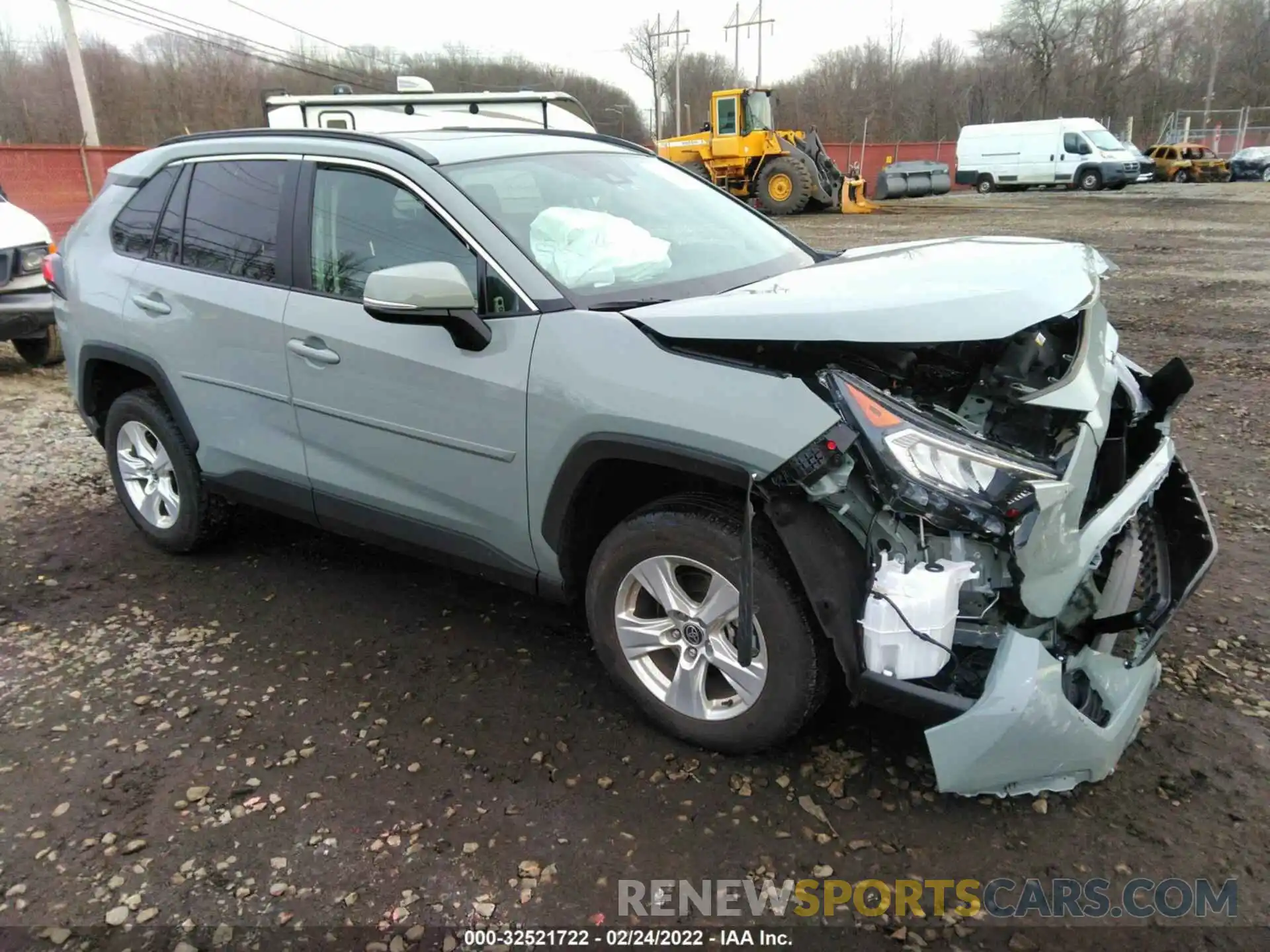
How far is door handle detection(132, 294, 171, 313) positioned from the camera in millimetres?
3777

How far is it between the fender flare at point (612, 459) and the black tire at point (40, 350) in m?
7.60

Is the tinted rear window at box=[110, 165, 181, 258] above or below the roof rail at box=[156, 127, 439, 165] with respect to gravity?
below

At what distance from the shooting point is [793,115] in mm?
65562

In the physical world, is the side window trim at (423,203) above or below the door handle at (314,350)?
above

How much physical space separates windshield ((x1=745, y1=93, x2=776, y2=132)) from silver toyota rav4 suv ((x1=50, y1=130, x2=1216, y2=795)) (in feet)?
74.4

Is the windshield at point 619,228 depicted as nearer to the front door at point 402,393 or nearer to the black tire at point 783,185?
the front door at point 402,393

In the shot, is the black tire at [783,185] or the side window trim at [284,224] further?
the black tire at [783,185]

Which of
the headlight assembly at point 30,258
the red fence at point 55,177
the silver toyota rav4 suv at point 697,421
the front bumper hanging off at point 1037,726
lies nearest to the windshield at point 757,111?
the red fence at point 55,177

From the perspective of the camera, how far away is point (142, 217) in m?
4.02

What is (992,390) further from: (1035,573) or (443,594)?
(443,594)

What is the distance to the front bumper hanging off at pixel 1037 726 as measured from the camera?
2.14m

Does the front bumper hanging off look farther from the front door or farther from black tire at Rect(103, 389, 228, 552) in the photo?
black tire at Rect(103, 389, 228, 552)

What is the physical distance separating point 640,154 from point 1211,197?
29.6 meters

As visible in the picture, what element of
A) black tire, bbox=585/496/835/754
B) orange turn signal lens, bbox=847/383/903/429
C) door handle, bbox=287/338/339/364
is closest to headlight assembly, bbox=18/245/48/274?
door handle, bbox=287/338/339/364
